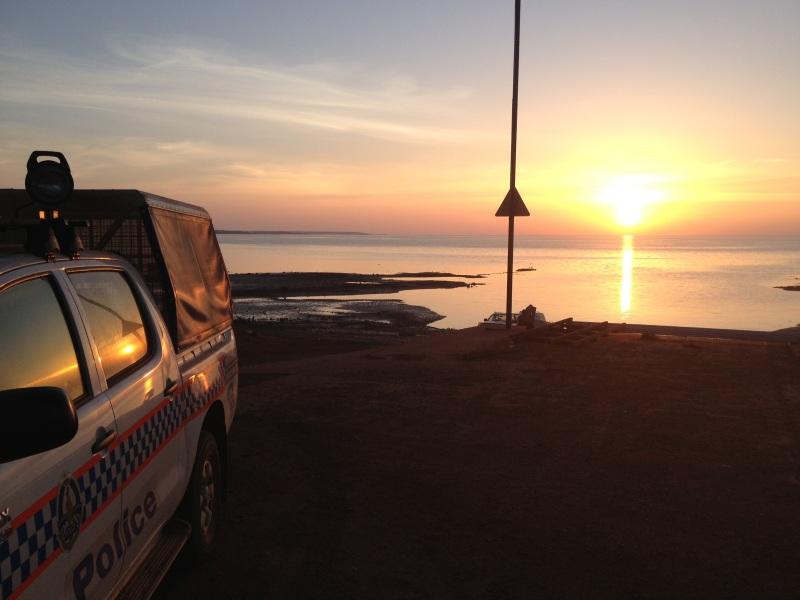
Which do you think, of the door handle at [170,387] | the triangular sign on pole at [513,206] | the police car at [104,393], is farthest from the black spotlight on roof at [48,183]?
the triangular sign on pole at [513,206]

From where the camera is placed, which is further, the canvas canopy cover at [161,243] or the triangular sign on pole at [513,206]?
the triangular sign on pole at [513,206]

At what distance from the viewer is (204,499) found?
4.29 meters

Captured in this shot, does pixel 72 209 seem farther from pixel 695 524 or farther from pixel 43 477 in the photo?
pixel 695 524

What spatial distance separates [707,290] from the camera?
209ft

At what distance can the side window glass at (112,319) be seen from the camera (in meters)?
2.94

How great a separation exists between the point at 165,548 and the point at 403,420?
4326 millimetres

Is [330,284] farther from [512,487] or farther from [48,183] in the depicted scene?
[48,183]

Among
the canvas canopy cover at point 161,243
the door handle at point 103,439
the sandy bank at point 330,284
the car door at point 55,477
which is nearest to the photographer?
the car door at point 55,477

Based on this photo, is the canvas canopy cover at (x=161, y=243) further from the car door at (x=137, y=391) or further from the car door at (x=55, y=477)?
the car door at (x=55, y=477)

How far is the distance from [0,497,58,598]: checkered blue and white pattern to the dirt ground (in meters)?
1.88

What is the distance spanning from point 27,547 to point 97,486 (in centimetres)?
57

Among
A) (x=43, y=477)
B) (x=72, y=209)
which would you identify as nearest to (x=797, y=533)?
(x=43, y=477)

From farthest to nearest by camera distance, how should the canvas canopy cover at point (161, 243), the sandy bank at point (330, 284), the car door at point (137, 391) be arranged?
the sandy bank at point (330, 284)
the canvas canopy cover at point (161, 243)
the car door at point (137, 391)

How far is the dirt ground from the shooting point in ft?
13.4
